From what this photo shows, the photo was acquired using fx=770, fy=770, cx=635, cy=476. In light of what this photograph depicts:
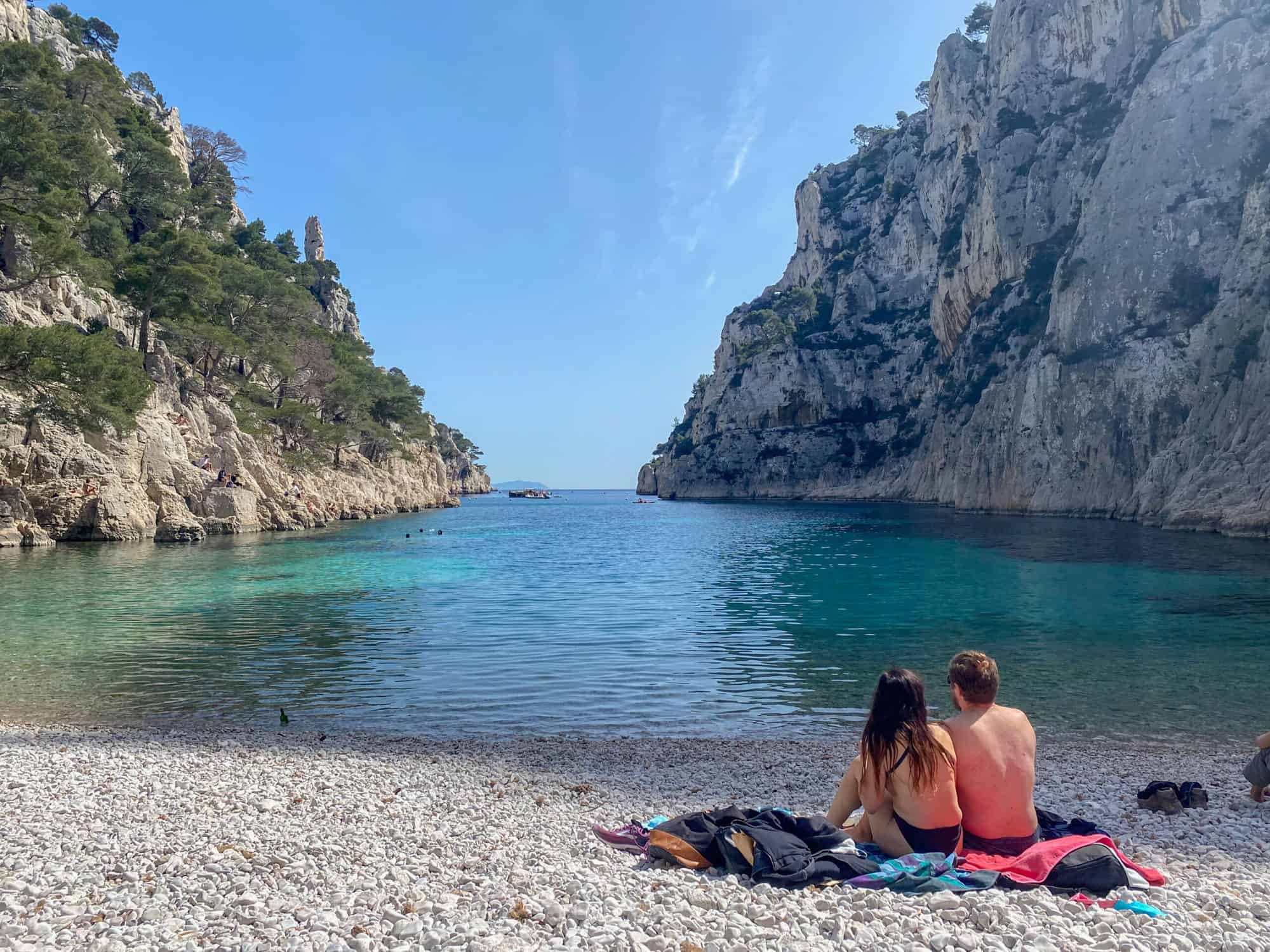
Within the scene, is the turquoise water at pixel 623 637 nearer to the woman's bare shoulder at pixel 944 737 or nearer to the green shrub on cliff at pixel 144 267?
the woman's bare shoulder at pixel 944 737

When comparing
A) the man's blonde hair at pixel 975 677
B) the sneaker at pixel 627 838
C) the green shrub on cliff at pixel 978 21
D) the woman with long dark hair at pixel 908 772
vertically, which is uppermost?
the green shrub on cliff at pixel 978 21

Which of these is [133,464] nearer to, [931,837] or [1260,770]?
[931,837]

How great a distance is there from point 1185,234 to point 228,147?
88827mm

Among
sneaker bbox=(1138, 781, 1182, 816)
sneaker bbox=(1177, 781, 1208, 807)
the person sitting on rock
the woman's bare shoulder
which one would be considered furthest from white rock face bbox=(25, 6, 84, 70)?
the person sitting on rock

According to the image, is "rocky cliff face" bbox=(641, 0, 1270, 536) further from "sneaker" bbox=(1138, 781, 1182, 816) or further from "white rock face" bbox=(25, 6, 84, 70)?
"white rock face" bbox=(25, 6, 84, 70)

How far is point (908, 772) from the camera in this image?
17.4 feet

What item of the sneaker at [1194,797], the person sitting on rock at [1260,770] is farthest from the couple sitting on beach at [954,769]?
the person sitting on rock at [1260,770]

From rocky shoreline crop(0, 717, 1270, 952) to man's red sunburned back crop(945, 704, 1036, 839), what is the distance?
0.62 metres

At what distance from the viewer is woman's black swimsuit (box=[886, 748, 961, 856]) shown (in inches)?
207

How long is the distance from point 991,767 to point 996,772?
4 centimetres

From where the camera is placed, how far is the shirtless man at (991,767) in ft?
17.4

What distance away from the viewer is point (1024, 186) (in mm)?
74625

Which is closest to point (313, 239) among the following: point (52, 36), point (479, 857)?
point (52, 36)

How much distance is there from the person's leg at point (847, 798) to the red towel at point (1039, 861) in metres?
0.77
